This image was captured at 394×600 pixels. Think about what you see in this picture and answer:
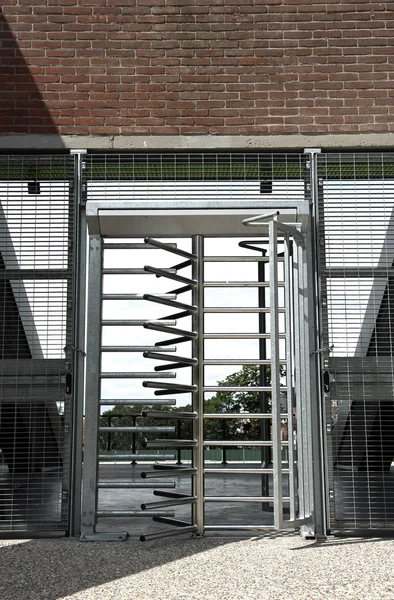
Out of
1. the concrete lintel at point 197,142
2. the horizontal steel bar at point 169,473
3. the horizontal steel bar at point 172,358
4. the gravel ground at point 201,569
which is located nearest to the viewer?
the gravel ground at point 201,569

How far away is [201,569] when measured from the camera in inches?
184

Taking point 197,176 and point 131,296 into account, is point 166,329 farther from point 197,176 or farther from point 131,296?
point 197,176

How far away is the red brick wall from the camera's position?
6684 millimetres

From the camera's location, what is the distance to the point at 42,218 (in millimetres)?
6402

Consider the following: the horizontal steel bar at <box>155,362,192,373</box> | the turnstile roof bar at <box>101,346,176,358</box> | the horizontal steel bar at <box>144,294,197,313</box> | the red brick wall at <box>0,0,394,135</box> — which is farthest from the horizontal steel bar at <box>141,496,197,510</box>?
the red brick wall at <box>0,0,394,135</box>

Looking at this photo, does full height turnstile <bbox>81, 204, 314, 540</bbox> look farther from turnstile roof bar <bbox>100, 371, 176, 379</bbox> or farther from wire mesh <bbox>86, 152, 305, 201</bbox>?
wire mesh <bbox>86, 152, 305, 201</bbox>

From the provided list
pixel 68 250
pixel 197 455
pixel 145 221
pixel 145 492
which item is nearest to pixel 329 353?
pixel 197 455

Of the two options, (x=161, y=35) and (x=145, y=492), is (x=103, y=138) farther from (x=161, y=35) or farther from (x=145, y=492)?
(x=145, y=492)

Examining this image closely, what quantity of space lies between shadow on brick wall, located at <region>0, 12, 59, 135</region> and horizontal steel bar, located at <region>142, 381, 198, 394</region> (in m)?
2.40

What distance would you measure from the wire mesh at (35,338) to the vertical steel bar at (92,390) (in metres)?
0.18

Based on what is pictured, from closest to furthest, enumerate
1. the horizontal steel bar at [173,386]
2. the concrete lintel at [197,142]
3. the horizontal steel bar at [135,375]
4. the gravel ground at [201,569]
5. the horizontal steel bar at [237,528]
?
the gravel ground at [201,569], the horizontal steel bar at [173,386], the horizontal steel bar at [135,375], the horizontal steel bar at [237,528], the concrete lintel at [197,142]

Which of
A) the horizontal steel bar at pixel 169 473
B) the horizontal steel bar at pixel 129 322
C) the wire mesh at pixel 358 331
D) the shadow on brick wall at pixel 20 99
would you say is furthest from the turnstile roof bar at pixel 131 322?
the shadow on brick wall at pixel 20 99

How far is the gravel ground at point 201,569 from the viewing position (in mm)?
4090

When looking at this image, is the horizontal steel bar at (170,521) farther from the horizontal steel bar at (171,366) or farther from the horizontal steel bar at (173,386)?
the horizontal steel bar at (171,366)
